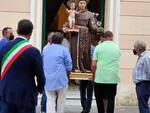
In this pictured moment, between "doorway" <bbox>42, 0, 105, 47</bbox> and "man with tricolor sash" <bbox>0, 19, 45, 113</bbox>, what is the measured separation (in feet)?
23.3

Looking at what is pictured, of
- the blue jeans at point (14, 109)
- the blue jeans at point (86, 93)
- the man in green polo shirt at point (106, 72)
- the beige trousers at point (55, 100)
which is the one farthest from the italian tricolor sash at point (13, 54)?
the blue jeans at point (86, 93)

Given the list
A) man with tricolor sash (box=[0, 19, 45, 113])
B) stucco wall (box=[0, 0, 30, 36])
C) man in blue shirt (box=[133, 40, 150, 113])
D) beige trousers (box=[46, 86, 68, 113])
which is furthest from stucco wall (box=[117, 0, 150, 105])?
man with tricolor sash (box=[0, 19, 45, 113])

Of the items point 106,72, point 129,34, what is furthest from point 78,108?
point 106,72

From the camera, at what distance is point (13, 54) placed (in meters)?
7.16

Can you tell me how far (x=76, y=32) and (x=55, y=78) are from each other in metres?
2.27

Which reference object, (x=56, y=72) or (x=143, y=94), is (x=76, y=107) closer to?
(x=56, y=72)

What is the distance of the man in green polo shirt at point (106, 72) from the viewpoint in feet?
34.8

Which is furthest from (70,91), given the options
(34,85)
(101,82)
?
(34,85)

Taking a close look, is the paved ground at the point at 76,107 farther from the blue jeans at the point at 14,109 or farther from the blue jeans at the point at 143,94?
the blue jeans at the point at 14,109

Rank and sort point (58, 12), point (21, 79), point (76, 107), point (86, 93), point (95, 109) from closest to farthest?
point (21, 79) → point (86, 93) → point (95, 109) → point (76, 107) → point (58, 12)

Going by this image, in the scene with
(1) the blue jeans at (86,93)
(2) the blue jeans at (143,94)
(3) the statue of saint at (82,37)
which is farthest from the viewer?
(3) the statue of saint at (82,37)

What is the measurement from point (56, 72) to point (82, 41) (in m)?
2.24

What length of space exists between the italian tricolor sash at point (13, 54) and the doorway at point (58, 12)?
704cm

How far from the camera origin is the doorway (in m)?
14.3
